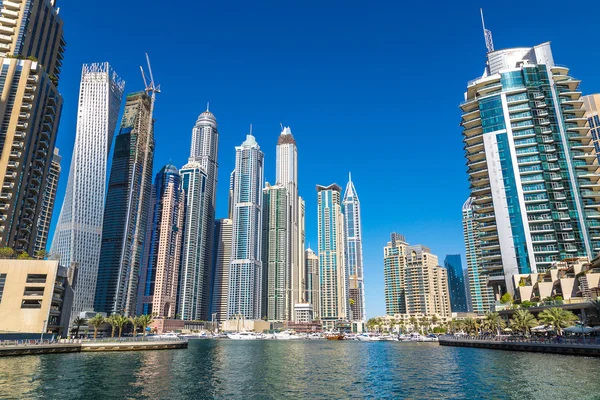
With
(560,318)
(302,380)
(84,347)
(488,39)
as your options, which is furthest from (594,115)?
(84,347)

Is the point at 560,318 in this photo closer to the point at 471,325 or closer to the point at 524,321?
the point at 524,321

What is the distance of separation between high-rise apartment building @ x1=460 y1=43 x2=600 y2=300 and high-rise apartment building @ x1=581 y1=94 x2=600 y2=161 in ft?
216

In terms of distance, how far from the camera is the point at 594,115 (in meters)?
192

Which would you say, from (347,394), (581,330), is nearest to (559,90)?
(581,330)

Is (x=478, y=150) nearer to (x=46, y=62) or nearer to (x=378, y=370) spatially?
(x=378, y=370)

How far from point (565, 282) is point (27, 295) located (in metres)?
134

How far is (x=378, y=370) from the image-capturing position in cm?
7200

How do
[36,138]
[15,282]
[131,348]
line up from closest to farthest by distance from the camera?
[15,282] < [131,348] < [36,138]

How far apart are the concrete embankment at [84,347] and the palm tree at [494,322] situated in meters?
93.3

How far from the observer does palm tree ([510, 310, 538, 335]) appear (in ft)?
328

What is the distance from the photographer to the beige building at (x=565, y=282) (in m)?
92.1

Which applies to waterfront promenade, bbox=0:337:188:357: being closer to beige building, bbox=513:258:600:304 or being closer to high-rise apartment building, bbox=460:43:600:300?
beige building, bbox=513:258:600:304

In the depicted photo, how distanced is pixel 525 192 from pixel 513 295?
31961 mm

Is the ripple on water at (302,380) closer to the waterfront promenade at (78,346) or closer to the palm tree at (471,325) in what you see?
the waterfront promenade at (78,346)
